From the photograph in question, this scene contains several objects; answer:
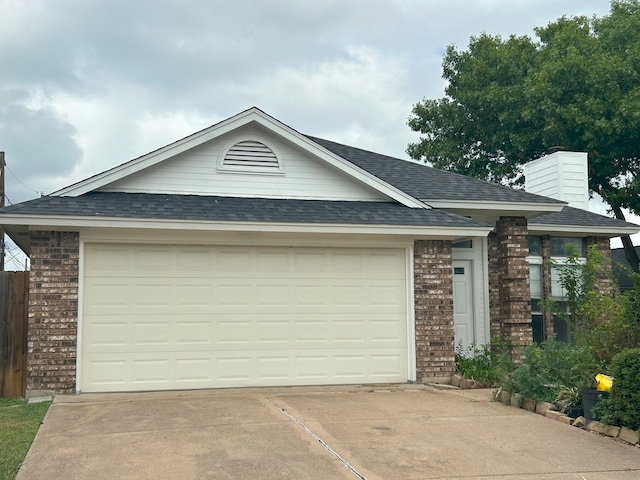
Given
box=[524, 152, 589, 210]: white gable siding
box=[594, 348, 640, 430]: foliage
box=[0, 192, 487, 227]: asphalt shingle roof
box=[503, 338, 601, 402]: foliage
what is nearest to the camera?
box=[594, 348, 640, 430]: foliage

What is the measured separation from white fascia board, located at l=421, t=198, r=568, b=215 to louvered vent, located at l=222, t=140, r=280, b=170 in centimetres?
306

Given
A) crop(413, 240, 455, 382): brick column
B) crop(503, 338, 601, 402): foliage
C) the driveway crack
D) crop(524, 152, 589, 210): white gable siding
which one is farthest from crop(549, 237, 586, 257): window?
the driveway crack

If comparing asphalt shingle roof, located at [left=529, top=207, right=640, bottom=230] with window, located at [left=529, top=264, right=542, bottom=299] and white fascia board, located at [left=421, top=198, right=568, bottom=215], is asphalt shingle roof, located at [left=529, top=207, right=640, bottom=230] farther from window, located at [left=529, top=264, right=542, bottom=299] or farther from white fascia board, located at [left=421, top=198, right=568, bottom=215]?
white fascia board, located at [left=421, top=198, right=568, bottom=215]

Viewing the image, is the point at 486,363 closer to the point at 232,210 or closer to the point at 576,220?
the point at 576,220

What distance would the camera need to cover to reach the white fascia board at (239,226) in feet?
33.1

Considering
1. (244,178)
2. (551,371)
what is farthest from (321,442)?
(244,178)

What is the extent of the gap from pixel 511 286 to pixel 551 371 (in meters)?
3.77

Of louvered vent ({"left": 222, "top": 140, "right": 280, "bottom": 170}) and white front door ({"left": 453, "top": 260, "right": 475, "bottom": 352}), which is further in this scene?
white front door ({"left": 453, "top": 260, "right": 475, "bottom": 352})

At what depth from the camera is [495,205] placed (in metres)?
12.9

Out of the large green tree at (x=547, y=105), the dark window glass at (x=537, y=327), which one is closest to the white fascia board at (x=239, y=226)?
the dark window glass at (x=537, y=327)

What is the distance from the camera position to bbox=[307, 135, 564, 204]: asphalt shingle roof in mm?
13109

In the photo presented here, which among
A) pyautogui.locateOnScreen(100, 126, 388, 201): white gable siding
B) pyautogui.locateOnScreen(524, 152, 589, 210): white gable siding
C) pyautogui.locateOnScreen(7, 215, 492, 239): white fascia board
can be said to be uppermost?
pyautogui.locateOnScreen(524, 152, 589, 210): white gable siding

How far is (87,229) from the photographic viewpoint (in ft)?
34.2

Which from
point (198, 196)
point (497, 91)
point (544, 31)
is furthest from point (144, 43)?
point (544, 31)
